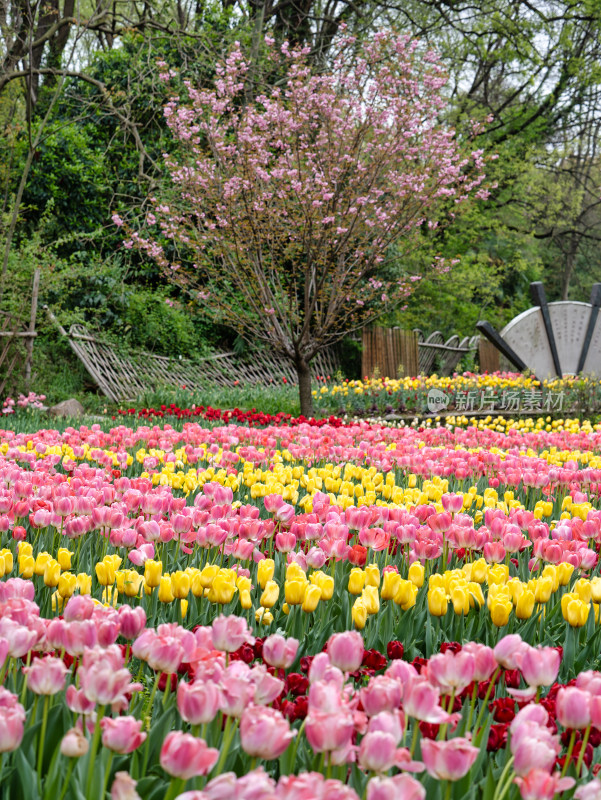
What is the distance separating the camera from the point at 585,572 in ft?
7.11

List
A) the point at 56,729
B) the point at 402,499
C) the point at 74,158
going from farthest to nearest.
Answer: the point at 74,158 < the point at 402,499 < the point at 56,729

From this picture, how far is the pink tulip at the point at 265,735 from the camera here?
802 mm

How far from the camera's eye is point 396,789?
2.44ft

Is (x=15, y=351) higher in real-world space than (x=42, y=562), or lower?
higher

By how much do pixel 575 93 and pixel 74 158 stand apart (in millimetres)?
15326

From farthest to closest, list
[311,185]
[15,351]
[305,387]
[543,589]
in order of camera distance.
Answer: [15,351] → [305,387] → [311,185] → [543,589]

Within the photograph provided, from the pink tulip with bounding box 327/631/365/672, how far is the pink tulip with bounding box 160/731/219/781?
1.04 feet

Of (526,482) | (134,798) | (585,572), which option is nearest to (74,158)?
(526,482)

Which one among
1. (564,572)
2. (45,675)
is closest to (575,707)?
(45,675)

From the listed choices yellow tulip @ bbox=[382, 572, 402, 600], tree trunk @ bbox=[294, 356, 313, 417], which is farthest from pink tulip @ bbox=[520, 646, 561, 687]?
tree trunk @ bbox=[294, 356, 313, 417]

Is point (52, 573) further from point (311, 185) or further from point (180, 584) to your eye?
point (311, 185)

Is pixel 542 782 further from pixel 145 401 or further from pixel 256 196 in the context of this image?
pixel 145 401

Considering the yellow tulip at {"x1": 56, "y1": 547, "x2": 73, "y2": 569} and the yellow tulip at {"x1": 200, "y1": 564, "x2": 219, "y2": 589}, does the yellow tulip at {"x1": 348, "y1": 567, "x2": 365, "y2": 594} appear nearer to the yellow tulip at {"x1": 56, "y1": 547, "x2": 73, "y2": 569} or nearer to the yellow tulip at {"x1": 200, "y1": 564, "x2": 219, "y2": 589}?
the yellow tulip at {"x1": 200, "y1": 564, "x2": 219, "y2": 589}

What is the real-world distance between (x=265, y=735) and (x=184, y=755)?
9 cm
